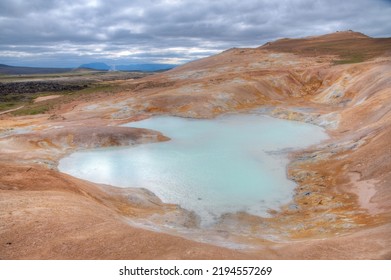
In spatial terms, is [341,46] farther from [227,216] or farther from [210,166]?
[227,216]

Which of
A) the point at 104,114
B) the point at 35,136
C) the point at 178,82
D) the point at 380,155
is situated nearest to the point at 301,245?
the point at 380,155

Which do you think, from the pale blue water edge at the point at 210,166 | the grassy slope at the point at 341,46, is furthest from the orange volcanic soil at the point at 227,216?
the grassy slope at the point at 341,46

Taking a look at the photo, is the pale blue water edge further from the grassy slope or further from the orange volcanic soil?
the grassy slope

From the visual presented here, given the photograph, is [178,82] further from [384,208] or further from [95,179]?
[384,208]

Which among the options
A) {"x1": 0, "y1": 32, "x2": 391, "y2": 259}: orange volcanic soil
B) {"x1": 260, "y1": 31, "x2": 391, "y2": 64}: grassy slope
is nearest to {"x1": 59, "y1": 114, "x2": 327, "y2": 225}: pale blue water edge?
{"x1": 0, "y1": 32, "x2": 391, "y2": 259}: orange volcanic soil

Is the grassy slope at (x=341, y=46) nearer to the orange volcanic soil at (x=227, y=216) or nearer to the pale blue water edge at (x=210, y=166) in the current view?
the orange volcanic soil at (x=227, y=216)

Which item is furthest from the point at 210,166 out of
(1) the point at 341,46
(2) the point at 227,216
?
(1) the point at 341,46
